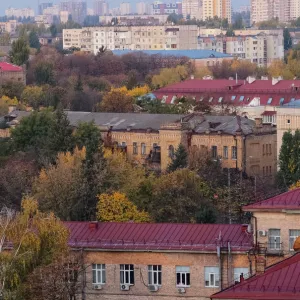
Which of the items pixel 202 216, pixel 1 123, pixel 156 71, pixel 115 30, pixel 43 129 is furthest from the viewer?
pixel 115 30

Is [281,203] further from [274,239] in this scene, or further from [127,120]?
[127,120]

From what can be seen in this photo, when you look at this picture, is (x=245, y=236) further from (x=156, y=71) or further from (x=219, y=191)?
(x=156, y=71)

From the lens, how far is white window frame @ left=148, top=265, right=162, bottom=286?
97.9 feet

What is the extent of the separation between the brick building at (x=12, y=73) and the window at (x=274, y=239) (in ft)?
214

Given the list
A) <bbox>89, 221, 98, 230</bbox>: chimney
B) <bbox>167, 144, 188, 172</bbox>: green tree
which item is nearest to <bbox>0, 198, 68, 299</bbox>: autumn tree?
<bbox>89, 221, 98, 230</bbox>: chimney

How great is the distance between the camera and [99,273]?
3006 cm

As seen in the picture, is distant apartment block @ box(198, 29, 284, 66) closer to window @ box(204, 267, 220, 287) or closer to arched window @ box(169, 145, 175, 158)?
arched window @ box(169, 145, 175, 158)

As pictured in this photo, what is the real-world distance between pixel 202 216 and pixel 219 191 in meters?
7.18

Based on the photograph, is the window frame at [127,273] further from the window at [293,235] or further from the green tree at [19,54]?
the green tree at [19,54]

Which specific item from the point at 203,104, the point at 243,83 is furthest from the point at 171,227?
the point at 243,83

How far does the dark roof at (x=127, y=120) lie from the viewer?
59375mm

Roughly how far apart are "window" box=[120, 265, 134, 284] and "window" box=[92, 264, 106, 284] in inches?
14.2

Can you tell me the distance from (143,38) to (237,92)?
3313 inches

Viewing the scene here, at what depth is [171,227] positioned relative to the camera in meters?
30.7
